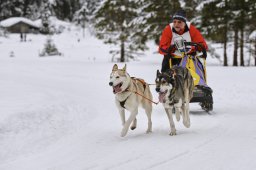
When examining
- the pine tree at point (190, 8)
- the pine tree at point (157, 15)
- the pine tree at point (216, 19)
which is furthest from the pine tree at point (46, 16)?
the pine tree at point (216, 19)

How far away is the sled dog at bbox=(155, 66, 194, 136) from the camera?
641 centimetres

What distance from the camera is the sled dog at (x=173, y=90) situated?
6410 millimetres

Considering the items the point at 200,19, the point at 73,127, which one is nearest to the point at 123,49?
the point at 200,19

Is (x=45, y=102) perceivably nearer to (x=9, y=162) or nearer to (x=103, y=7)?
(x=9, y=162)

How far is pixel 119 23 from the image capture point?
3219cm

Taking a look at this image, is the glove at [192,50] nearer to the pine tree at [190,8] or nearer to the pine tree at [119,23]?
the pine tree at [190,8]

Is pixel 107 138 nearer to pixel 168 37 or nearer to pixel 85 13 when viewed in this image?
pixel 168 37

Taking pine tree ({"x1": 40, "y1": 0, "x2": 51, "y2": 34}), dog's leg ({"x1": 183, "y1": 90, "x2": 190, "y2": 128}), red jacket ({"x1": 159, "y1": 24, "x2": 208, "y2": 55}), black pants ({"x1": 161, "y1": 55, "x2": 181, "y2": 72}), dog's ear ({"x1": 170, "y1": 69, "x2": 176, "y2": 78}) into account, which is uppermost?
pine tree ({"x1": 40, "y1": 0, "x2": 51, "y2": 34})

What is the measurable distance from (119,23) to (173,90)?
26.2m

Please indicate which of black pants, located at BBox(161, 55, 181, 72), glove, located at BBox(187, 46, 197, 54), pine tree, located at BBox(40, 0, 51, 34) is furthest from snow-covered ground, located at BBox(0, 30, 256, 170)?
pine tree, located at BBox(40, 0, 51, 34)

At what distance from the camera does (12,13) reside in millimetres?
76062

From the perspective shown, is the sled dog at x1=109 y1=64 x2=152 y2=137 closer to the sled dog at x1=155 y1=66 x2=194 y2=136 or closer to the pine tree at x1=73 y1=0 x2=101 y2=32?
the sled dog at x1=155 y1=66 x2=194 y2=136

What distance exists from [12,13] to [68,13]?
14091 mm

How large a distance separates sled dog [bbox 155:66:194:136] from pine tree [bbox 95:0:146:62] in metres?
23.8
